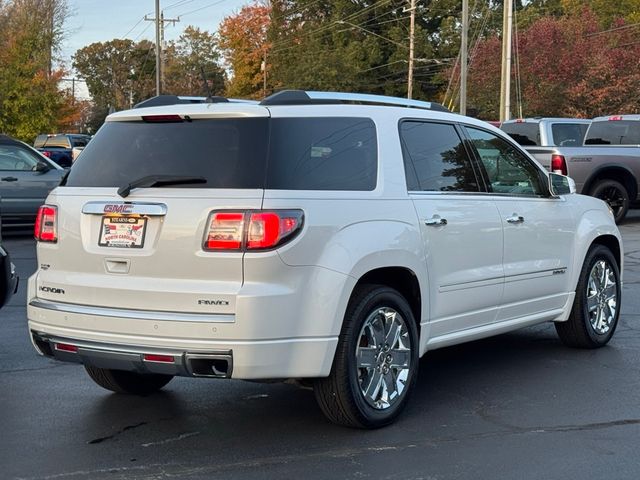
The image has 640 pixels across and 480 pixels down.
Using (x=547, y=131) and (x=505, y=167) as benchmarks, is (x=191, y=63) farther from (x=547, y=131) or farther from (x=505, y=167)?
(x=505, y=167)

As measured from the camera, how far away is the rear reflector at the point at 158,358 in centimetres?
492

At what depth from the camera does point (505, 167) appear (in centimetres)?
694

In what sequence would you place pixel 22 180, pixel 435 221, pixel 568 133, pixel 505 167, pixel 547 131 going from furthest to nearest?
pixel 568 133
pixel 547 131
pixel 22 180
pixel 505 167
pixel 435 221

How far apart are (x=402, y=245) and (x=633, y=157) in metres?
13.8

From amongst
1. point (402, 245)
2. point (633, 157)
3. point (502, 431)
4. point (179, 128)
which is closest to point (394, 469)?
point (502, 431)

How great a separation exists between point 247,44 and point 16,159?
58.1 m

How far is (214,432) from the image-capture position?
17.9 feet

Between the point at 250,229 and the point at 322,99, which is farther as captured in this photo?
the point at 322,99

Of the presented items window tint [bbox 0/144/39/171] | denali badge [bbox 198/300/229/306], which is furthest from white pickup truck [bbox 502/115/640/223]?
denali badge [bbox 198/300/229/306]

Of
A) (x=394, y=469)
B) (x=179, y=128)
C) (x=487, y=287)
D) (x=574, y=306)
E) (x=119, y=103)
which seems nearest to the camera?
(x=394, y=469)

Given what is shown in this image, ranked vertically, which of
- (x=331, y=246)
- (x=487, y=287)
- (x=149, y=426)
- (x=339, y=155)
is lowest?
(x=149, y=426)

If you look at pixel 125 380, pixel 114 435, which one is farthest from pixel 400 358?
pixel 125 380

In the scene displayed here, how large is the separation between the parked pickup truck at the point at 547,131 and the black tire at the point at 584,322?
34.0 ft

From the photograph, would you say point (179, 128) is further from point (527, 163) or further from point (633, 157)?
point (633, 157)
